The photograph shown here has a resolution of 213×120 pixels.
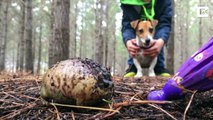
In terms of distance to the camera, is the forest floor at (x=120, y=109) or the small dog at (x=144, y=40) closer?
the forest floor at (x=120, y=109)

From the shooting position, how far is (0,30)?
1609cm

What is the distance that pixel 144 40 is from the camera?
5.00m

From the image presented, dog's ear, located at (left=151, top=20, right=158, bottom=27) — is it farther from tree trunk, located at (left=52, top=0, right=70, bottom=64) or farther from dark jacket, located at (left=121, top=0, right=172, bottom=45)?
tree trunk, located at (left=52, top=0, right=70, bottom=64)

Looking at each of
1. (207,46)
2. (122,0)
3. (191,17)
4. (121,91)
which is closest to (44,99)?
(121,91)

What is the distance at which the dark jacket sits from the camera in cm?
492

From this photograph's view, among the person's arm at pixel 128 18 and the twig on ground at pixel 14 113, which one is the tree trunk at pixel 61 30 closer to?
the person's arm at pixel 128 18

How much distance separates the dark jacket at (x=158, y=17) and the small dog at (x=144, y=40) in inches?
3.8

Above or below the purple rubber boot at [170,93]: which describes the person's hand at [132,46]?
above

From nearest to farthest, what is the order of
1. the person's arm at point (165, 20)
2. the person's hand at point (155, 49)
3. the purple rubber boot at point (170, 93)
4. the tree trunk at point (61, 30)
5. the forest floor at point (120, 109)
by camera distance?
the forest floor at point (120, 109), the purple rubber boot at point (170, 93), the person's hand at point (155, 49), the tree trunk at point (61, 30), the person's arm at point (165, 20)

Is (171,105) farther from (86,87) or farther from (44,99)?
(44,99)

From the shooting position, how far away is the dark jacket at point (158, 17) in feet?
16.1

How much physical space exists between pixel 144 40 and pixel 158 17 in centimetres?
48

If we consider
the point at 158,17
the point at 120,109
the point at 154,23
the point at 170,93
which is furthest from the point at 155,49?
the point at 120,109

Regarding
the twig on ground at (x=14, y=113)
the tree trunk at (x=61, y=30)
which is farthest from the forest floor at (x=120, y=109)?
the tree trunk at (x=61, y=30)
